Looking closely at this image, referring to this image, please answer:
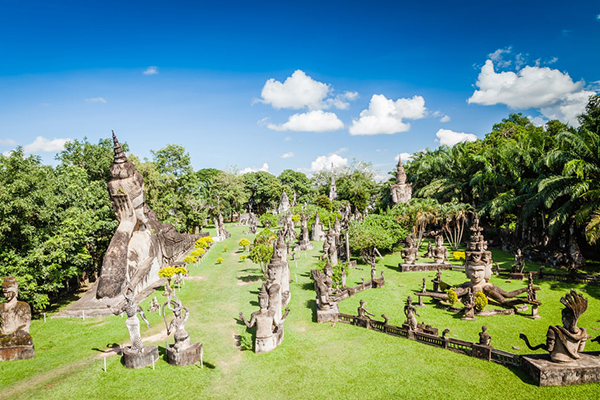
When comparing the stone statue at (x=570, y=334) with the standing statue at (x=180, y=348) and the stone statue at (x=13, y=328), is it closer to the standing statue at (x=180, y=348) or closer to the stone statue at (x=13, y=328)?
the standing statue at (x=180, y=348)

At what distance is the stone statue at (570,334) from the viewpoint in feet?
30.1

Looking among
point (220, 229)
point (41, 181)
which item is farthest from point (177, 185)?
point (41, 181)

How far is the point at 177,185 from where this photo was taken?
140ft

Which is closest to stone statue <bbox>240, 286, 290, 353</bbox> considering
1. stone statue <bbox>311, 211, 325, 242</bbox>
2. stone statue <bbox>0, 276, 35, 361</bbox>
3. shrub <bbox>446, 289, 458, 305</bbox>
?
stone statue <bbox>0, 276, 35, 361</bbox>

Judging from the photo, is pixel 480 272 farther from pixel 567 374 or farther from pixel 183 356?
pixel 183 356

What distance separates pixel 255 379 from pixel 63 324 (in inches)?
435

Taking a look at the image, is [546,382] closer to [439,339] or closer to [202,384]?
[439,339]

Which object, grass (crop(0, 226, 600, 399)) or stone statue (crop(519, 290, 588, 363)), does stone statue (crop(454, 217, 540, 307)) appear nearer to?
grass (crop(0, 226, 600, 399))

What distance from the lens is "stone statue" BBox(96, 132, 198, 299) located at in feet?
60.2

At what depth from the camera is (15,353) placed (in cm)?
1228

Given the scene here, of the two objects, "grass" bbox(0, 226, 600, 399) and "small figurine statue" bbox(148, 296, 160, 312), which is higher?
"small figurine statue" bbox(148, 296, 160, 312)

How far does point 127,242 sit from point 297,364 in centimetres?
1369

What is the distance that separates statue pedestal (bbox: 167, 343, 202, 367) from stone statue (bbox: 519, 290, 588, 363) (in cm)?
1110

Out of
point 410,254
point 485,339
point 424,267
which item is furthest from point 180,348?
point 410,254
